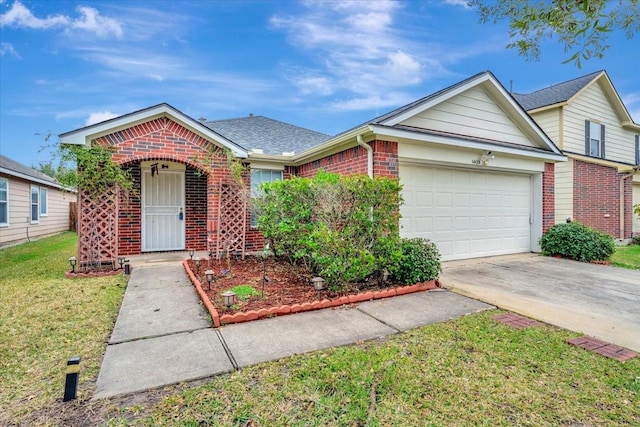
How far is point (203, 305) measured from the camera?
4668 mm

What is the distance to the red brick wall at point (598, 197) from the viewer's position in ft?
39.5

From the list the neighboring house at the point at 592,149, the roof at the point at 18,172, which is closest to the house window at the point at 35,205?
the roof at the point at 18,172

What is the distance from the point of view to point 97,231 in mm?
6898

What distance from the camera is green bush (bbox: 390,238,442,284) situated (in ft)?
17.9

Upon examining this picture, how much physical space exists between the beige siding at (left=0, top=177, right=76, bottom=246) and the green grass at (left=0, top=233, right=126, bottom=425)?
227 inches

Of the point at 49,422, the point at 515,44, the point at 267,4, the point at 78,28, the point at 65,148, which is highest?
the point at 267,4

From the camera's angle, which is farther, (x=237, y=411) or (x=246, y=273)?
(x=246, y=273)

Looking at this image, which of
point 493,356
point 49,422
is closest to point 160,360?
point 49,422

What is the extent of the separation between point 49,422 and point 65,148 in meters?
6.09

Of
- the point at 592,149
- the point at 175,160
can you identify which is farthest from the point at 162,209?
the point at 592,149

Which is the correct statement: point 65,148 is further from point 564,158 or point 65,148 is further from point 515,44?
point 564,158

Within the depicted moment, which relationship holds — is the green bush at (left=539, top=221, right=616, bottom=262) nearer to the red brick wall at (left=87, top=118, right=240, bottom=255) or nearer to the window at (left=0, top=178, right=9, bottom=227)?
the red brick wall at (left=87, top=118, right=240, bottom=255)

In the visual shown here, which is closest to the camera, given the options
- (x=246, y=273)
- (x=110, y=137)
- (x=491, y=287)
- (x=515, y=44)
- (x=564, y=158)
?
(x=515, y=44)

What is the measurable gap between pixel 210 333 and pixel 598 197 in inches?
575
